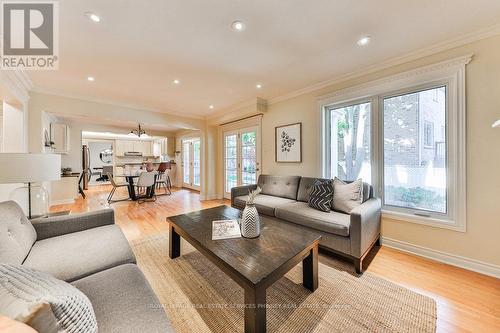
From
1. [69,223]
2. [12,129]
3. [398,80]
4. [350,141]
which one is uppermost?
[398,80]

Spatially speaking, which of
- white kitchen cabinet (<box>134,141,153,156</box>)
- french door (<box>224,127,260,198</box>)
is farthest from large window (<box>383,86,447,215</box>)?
white kitchen cabinet (<box>134,141,153,156</box>)

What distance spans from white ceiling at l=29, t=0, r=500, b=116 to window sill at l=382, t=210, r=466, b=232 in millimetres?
1962

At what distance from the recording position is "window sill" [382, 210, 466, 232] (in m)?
2.12

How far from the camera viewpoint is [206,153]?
18.3 ft

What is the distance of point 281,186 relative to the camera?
353 centimetres

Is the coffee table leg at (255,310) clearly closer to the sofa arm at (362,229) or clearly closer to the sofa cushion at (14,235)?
the sofa arm at (362,229)

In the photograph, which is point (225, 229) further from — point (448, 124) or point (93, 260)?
point (448, 124)

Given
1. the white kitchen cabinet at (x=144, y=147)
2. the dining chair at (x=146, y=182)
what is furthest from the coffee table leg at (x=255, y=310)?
the white kitchen cabinet at (x=144, y=147)

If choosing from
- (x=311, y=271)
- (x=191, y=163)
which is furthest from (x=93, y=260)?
(x=191, y=163)

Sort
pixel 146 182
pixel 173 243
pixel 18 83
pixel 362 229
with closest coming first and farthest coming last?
pixel 362 229
pixel 173 243
pixel 18 83
pixel 146 182

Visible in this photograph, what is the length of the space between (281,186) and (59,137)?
5.66 meters

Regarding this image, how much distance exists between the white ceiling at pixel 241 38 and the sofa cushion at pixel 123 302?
6.65 feet

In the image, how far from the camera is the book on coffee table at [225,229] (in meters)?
1.72

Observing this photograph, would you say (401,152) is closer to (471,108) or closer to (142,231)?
(471,108)
